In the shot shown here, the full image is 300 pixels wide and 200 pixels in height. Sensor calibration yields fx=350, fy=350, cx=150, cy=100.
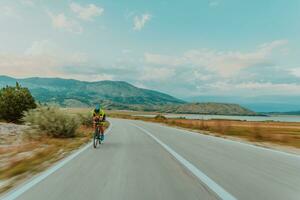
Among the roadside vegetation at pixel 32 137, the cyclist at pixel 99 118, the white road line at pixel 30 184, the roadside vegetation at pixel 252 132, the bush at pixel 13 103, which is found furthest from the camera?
the bush at pixel 13 103

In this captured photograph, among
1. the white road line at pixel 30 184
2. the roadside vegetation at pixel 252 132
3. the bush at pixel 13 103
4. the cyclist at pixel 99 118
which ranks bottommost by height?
the white road line at pixel 30 184

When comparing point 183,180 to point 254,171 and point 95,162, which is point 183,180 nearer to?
point 254,171

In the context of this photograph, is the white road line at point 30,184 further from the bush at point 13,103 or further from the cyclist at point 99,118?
the bush at point 13,103

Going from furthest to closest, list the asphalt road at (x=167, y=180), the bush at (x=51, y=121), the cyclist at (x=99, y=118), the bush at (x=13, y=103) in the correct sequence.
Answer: the bush at (x=13, y=103) < the bush at (x=51, y=121) < the cyclist at (x=99, y=118) < the asphalt road at (x=167, y=180)

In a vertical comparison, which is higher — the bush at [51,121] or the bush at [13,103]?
the bush at [13,103]

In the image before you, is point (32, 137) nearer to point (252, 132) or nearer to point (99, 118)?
point (99, 118)

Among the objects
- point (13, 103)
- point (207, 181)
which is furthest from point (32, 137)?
point (13, 103)

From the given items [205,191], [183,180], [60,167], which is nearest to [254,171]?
[183,180]

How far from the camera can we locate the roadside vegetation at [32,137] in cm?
964

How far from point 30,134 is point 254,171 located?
15.4 meters

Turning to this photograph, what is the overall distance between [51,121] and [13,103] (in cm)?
2486

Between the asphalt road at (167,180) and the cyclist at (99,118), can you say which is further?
Answer: the cyclist at (99,118)

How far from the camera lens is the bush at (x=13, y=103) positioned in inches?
1704

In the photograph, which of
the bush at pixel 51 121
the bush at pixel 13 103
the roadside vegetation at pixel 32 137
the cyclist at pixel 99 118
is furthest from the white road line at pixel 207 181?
the bush at pixel 13 103
